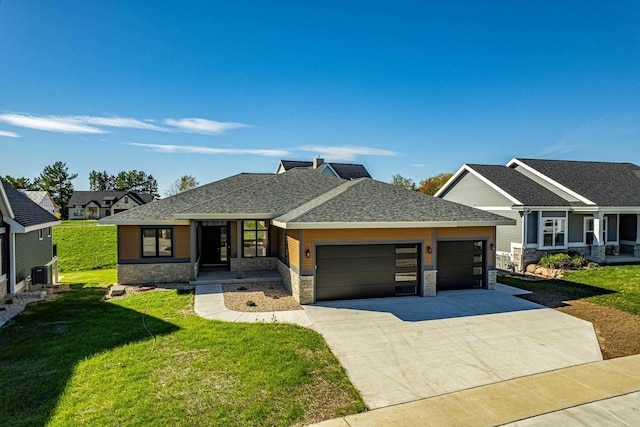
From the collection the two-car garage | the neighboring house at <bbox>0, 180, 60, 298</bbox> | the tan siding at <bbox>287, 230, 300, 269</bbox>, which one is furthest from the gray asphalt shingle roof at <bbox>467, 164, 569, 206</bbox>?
the neighboring house at <bbox>0, 180, 60, 298</bbox>

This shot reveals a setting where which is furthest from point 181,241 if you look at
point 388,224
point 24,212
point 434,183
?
point 434,183

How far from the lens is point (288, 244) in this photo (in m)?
13.8

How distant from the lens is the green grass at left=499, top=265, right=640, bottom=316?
12.2 meters

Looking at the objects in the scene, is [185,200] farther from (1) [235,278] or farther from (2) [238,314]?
(2) [238,314]

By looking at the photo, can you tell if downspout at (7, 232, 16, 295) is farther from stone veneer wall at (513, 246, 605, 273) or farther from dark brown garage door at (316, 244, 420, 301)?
stone veneer wall at (513, 246, 605, 273)

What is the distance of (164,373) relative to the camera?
6.53 m

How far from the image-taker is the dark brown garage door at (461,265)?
13.3 meters

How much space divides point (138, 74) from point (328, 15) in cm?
912

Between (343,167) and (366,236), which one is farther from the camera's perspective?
(343,167)

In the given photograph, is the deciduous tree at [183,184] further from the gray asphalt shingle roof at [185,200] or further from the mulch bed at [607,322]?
the mulch bed at [607,322]

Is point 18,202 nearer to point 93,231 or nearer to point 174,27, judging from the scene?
point 174,27

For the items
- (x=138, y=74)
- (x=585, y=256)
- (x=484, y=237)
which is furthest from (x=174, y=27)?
(x=585, y=256)

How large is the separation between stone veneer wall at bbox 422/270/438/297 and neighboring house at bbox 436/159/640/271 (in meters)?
9.05

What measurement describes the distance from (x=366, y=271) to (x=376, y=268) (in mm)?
373
